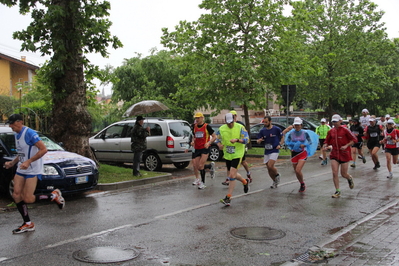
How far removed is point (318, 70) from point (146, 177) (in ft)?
44.0

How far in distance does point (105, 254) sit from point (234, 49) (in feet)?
50.4

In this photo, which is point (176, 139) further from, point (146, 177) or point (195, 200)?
point (195, 200)

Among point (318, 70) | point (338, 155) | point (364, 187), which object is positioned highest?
point (318, 70)

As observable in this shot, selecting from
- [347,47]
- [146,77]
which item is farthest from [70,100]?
[146,77]

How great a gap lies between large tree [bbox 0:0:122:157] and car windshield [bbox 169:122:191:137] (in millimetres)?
3027

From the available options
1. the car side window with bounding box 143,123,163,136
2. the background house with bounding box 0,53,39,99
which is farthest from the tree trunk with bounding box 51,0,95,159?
the background house with bounding box 0,53,39,99

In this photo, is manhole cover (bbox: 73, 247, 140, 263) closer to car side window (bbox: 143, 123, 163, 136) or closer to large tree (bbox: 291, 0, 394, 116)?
car side window (bbox: 143, 123, 163, 136)

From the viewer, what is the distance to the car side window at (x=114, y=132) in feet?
50.5

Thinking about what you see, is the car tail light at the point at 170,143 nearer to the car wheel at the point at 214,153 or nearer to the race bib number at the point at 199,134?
the race bib number at the point at 199,134

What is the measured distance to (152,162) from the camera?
1457cm

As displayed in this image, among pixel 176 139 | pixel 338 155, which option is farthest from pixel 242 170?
pixel 338 155

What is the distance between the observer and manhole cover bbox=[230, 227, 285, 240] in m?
6.25

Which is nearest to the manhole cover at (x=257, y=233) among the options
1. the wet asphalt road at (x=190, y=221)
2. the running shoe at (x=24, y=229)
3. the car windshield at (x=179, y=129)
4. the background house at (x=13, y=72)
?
the wet asphalt road at (x=190, y=221)

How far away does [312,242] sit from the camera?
6.07 metres
